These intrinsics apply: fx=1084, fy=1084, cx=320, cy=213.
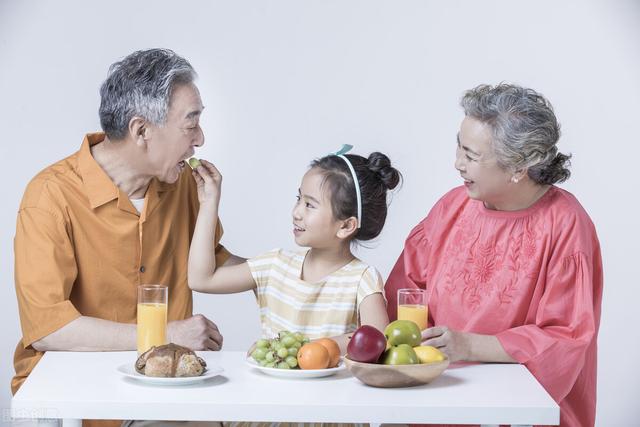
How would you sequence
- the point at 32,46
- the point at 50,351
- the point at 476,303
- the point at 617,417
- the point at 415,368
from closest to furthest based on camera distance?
the point at 415,368 → the point at 50,351 → the point at 476,303 → the point at 32,46 → the point at 617,417

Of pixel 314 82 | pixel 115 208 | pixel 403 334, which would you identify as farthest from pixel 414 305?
pixel 314 82

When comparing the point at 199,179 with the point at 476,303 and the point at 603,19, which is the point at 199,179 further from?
the point at 603,19

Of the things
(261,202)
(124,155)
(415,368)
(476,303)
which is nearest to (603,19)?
(261,202)

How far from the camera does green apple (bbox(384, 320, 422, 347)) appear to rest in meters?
2.40

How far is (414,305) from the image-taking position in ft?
8.84

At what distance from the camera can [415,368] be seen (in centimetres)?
231

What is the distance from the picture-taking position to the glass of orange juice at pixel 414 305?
8.80 ft

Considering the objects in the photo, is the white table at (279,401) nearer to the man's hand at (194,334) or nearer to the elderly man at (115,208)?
the man's hand at (194,334)

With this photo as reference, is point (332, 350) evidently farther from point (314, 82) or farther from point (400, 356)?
point (314, 82)

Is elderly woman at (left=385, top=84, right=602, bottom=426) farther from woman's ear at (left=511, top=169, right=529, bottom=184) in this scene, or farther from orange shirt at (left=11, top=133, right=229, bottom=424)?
orange shirt at (left=11, top=133, right=229, bottom=424)

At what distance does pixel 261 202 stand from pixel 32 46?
46.2 inches

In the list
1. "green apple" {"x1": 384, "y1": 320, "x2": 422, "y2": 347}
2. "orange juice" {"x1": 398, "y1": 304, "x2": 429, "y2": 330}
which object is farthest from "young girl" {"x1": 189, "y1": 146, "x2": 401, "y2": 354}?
"green apple" {"x1": 384, "y1": 320, "x2": 422, "y2": 347}

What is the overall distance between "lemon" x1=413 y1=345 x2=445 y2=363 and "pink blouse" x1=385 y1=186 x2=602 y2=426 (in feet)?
1.20

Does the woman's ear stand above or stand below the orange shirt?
above
